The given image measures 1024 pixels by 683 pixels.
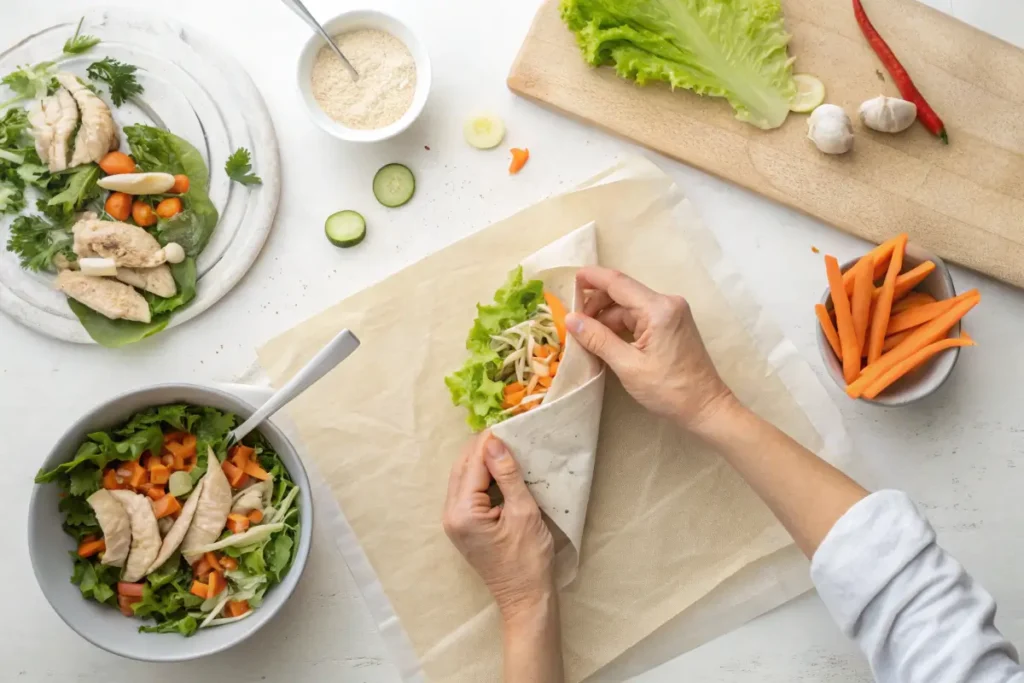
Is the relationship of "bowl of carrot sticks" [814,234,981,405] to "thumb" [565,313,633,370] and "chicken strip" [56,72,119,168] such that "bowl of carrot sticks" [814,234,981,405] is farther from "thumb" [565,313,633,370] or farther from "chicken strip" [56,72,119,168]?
"chicken strip" [56,72,119,168]

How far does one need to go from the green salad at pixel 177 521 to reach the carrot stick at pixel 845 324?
1.89 meters

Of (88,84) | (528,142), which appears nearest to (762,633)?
(528,142)

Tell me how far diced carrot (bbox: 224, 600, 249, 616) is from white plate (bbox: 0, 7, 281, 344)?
3.23ft

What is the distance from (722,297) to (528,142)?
91cm

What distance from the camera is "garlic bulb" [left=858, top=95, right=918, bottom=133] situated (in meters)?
2.97

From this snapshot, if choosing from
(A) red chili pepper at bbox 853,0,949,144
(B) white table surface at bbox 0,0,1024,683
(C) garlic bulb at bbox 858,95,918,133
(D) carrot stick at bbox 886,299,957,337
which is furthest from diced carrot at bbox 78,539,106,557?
(A) red chili pepper at bbox 853,0,949,144

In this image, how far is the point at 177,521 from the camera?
2.70 meters

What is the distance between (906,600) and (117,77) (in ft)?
9.86

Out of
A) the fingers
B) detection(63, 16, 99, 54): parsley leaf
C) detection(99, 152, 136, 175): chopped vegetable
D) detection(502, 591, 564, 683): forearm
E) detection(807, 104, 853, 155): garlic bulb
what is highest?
detection(63, 16, 99, 54): parsley leaf

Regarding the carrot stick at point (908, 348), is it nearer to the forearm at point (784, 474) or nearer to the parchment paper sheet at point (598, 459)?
the parchment paper sheet at point (598, 459)

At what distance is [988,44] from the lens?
3119 millimetres

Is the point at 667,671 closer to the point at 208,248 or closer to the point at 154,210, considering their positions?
the point at 208,248

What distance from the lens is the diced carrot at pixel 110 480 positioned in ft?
8.87

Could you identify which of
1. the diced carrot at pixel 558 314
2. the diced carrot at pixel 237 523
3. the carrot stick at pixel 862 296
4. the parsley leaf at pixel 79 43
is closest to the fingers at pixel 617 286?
the diced carrot at pixel 558 314
